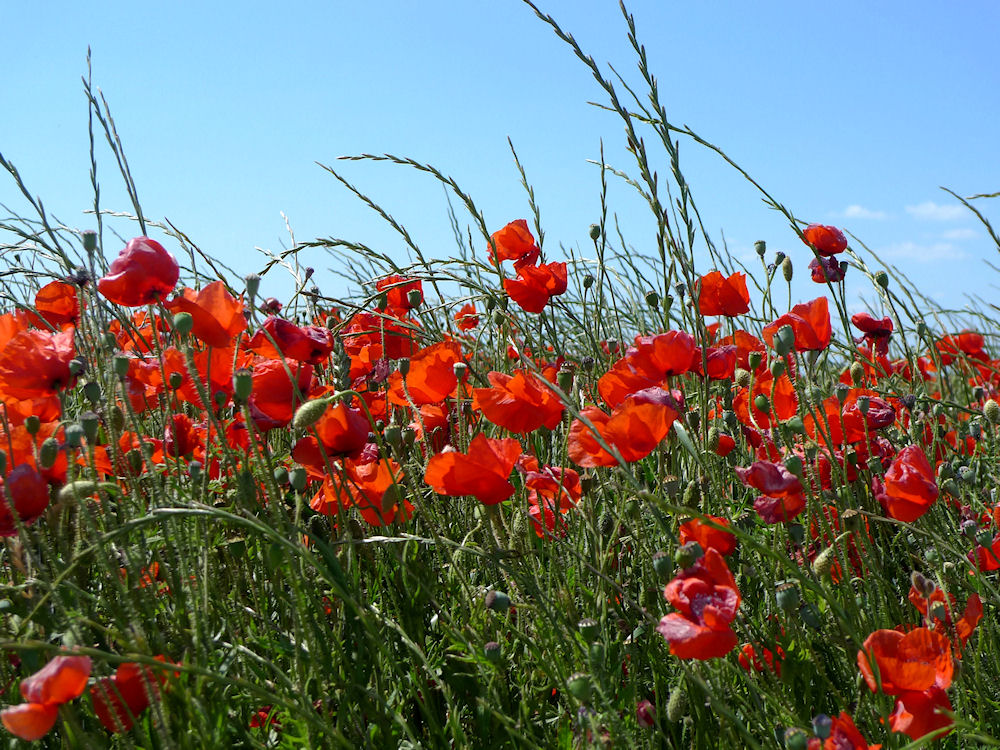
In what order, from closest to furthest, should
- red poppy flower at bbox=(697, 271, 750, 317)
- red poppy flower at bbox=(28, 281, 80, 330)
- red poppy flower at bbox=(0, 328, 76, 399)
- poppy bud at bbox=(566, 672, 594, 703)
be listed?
poppy bud at bbox=(566, 672, 594, 703) < red poppy flower at bbox=(0, 328, 76, 399) < red poppy flower at bbox=(697, 271, 750, 317) < red poppy flower at bbox=(28, 281, 80, 330)

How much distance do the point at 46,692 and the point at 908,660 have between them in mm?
953

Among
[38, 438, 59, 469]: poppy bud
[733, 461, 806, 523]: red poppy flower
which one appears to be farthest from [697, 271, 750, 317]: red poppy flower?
[38, 438, 59, 469]: poppy bud

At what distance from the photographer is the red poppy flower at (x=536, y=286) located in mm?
2311

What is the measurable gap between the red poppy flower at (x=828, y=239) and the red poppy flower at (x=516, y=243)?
74 centimetres

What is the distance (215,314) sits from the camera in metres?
1.65

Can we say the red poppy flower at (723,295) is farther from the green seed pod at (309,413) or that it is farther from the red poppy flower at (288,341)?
the green seed pod at (309,413)

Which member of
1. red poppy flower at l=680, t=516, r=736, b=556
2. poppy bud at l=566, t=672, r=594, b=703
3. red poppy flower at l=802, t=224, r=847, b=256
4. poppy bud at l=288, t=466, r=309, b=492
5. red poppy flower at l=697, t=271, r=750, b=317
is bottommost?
poppy bud at l=566, t=672, r=594, b=703

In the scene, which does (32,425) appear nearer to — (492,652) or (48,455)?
(48,455)

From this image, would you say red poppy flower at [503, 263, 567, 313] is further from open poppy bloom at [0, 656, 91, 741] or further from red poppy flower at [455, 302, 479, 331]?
open poppy bloom at [0, 656, 91, 741]

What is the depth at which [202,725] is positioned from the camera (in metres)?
1.15

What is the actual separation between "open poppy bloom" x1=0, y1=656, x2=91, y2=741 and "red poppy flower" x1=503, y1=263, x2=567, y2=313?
59.2 inches

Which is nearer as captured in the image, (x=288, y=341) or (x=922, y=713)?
(x=922, y=713)

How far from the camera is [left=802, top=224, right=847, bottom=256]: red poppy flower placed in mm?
2340

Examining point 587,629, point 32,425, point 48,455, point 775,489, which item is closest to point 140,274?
point 32,425
